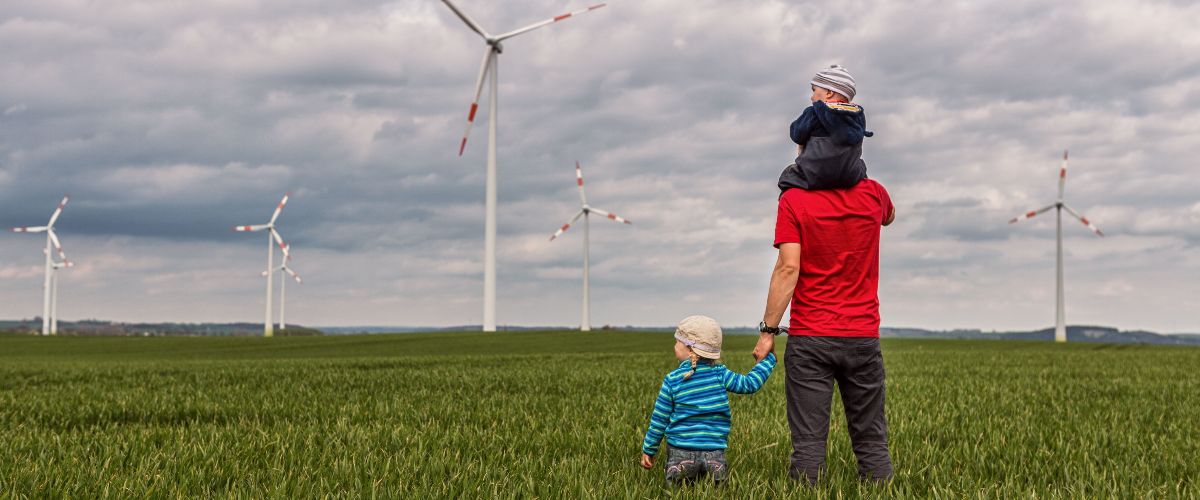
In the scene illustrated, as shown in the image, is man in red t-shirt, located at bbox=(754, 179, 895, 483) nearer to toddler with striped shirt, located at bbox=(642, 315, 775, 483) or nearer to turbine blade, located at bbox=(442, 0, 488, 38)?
toddler with striped shirt, located at bbox=(642, 315, 775, 483)

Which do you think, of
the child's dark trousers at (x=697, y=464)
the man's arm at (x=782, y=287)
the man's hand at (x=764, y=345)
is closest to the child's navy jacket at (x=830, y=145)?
the man's arm at (x=782, y=287)

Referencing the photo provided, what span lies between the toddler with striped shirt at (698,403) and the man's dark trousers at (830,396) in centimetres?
23

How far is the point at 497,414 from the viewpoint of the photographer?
9.84 meters

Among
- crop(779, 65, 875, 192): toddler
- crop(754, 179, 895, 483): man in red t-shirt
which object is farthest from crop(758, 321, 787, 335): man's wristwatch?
crop(779, 65, 875, 192): toddler

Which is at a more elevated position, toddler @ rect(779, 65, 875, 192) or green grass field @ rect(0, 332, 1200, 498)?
toddler @ rect(779, 65, 875, 192)

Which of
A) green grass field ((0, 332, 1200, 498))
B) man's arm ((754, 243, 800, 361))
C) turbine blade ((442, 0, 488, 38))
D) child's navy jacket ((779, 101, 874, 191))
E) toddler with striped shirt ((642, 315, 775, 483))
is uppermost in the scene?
turbine blade ((442, 0, 488, 38))

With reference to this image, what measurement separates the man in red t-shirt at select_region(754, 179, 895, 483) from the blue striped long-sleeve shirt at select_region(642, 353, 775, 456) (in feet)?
0.71

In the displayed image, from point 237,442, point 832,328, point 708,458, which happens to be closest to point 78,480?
point 237,442

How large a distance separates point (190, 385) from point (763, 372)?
43.3 ft

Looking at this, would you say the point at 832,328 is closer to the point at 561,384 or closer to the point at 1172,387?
the point at 561,384

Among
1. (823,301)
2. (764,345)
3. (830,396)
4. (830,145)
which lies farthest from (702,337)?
(830,145)

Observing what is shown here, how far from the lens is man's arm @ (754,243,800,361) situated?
5.11 m

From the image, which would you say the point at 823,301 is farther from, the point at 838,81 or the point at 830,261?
the point at 838,81

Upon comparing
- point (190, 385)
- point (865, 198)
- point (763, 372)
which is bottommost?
point (190, 385)
